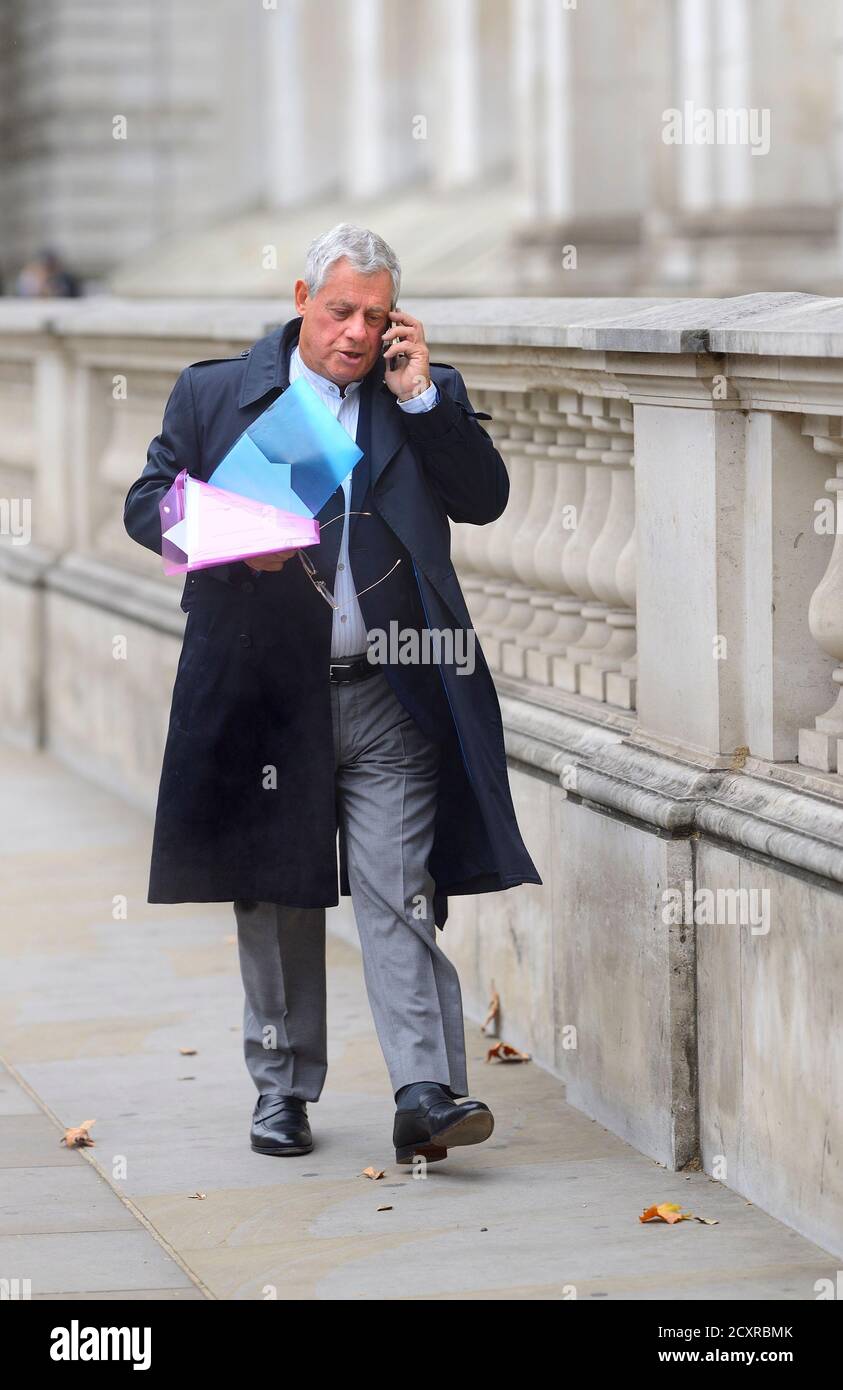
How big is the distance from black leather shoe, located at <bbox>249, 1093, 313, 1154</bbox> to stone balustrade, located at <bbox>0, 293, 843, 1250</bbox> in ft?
2.20

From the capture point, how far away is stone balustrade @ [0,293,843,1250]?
4805mm

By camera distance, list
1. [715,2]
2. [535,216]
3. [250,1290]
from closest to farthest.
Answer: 1. [250,1290]
2. [715,2]
3. [535,216]

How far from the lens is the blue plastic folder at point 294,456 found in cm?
491

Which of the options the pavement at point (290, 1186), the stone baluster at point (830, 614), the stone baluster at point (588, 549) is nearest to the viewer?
the pavement at point (290, 1186)

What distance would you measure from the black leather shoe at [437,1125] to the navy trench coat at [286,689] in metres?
0.42

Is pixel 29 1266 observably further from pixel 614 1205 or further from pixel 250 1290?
pixel 614 1205

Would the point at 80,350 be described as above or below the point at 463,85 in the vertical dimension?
below

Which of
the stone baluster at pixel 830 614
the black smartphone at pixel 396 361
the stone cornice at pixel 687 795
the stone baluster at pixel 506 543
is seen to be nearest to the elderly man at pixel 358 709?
the black smartphone at pixel 396 361

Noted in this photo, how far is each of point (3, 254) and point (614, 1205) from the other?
4093 centimetres

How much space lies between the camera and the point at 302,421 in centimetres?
495

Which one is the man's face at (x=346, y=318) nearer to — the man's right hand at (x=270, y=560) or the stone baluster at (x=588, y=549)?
the man's right hand at (x=270, y=560)

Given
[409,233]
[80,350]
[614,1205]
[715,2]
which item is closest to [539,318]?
[614,1205]

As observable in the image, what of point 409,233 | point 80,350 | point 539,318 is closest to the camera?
point 539,318

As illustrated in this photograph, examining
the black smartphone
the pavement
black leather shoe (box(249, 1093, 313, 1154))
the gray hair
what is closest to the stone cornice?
the pavement
